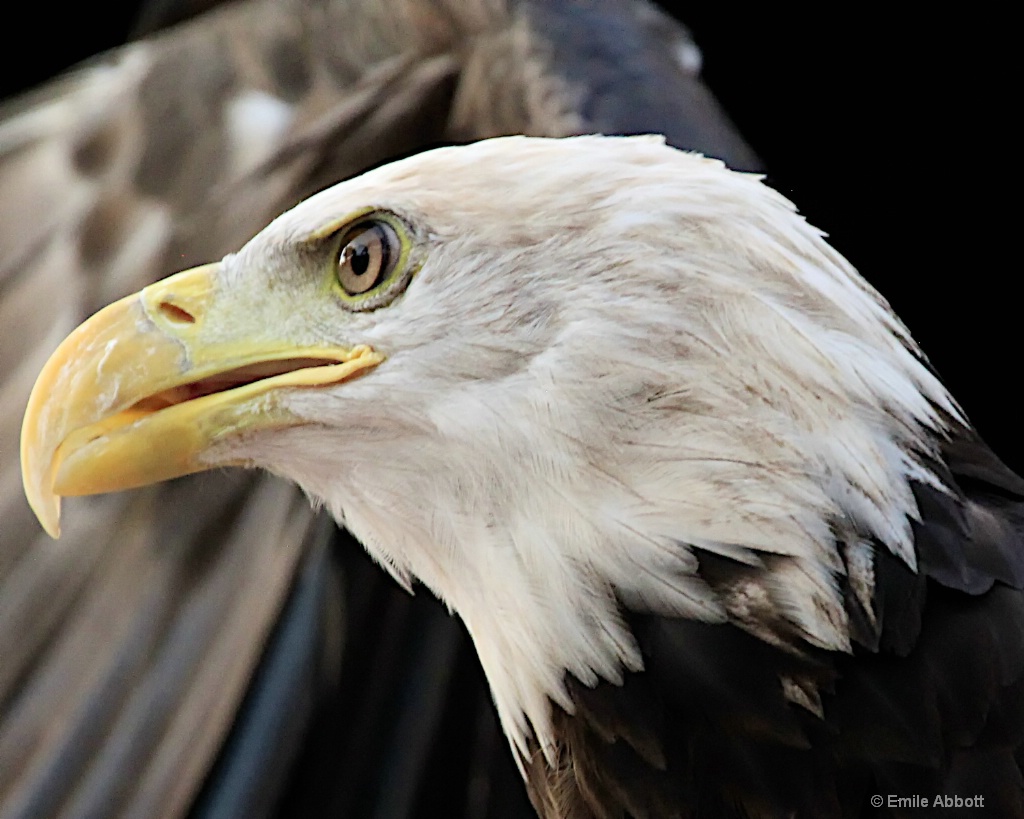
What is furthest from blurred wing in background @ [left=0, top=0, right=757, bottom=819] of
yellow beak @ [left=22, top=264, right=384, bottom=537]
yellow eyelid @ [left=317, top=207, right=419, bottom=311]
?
yellow eyelid @ [left=317, top=207, right=419, bottom=311]

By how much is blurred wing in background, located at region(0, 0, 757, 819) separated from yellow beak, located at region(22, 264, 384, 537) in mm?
780

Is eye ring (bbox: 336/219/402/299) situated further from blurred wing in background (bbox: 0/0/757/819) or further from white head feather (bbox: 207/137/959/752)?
blurred wing in background (bbox: 0/0/757/819)

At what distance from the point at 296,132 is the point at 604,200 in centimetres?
114

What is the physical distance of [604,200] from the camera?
1123 millimetres

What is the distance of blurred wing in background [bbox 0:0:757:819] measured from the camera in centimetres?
184

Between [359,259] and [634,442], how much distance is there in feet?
0.96

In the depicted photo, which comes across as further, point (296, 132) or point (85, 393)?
point (296, 132)

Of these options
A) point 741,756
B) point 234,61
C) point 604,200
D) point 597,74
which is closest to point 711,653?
point 741,756

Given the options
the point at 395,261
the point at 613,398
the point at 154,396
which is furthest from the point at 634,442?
the point at 154,396

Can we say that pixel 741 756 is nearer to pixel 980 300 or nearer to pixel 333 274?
pixel 333 274

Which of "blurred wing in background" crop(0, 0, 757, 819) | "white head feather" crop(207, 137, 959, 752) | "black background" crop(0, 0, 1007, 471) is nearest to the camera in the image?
"white head feather" crop(207, 137, 959, 752)

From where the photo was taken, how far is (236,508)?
1.99 metres

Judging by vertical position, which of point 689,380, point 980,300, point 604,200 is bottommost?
point 980,300

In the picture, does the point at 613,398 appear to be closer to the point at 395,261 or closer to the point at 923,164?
the point at 395,261
